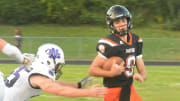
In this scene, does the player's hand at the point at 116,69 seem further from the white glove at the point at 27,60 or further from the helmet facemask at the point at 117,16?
the white glove at the point at 27,60

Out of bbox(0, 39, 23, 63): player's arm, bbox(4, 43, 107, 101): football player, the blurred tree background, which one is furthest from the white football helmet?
the blurred tree background

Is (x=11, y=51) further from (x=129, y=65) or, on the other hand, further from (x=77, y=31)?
(x=77, y=31)

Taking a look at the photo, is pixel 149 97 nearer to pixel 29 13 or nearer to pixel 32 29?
pixel 32 29

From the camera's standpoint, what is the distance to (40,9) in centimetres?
3209

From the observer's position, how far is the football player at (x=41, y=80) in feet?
11.6

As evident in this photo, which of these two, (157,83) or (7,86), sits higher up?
(7,86)

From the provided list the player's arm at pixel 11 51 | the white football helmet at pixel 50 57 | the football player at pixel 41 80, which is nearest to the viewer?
the player's arm at pixel 11 51

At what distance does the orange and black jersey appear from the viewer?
14.0 ft

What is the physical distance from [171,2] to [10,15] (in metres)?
12.5

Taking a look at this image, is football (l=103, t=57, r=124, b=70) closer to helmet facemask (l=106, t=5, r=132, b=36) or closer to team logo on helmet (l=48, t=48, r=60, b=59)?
helmet facemask (l=106, t=5, r=132, b=36)

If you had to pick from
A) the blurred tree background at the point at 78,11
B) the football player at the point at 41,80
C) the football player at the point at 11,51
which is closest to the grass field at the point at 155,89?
the football player at the point at 41,80

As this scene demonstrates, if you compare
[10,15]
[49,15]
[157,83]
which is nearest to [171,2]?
[49,15]

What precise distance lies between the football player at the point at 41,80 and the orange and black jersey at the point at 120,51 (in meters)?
0.60

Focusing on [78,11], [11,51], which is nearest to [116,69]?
[11,51]
